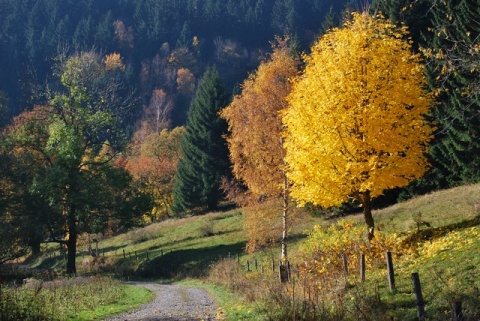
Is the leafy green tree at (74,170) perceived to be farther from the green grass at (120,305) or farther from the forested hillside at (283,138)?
the green grass at (120,305)

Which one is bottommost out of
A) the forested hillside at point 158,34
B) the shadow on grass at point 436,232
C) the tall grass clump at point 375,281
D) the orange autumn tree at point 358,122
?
the tall grass clump at point 375,281

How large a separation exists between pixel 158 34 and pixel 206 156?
11207cm

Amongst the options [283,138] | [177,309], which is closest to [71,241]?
[283,138]

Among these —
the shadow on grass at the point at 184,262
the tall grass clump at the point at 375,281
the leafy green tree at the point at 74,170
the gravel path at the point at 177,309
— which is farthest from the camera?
the leafy green tree at the point at 74,170

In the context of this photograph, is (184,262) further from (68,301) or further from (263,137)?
(68,301)

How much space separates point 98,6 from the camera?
586 feet

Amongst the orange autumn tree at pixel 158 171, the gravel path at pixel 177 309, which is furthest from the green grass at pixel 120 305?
the orange autumn tree at pixel 158 171

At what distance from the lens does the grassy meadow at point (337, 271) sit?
36.5 ft

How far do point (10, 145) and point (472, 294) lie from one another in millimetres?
33027

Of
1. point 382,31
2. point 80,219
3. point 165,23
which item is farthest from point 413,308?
point 165,23

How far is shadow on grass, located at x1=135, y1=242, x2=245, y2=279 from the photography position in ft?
112

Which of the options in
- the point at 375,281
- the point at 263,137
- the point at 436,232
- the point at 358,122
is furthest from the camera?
the point at 263,137

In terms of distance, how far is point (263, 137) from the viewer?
971 inches

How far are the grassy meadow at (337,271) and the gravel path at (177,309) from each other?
0.63 meters
